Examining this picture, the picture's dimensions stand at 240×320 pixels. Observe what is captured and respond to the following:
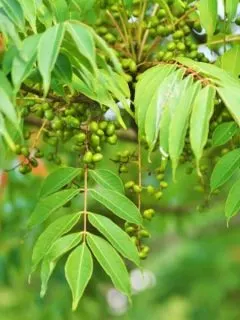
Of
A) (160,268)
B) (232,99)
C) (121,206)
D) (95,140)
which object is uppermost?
(232,99)

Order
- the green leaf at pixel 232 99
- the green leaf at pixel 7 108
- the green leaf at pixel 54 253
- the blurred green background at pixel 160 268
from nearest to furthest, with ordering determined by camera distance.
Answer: the green leaf at pixel 7 108
the green leaf at pixel 232 99
the green leaf at pixel 54 253
the blurred green background at pixel 160 268

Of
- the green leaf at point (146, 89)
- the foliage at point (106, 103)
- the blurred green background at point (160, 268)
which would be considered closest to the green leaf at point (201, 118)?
the foliage at point (106, 103)

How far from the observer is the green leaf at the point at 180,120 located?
2.13 meters

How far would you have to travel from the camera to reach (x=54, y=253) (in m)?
2.32

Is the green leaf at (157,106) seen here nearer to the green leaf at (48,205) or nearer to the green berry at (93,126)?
the green berry at (93,126)

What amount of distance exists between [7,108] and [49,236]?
1.81 ft

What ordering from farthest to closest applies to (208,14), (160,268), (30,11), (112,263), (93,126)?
(160,268) < (208,14) < (93,126) < (112,263) < (30,11)

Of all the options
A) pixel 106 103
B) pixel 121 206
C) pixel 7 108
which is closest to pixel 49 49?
pixel 7 108

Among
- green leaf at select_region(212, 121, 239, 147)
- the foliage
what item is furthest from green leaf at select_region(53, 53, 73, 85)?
green leaf at select_region(212, 121, 239, 147)

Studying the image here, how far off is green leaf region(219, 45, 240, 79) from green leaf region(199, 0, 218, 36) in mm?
87

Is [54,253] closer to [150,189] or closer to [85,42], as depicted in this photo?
[150,189]

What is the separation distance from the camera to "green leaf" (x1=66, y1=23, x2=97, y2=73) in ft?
6.46

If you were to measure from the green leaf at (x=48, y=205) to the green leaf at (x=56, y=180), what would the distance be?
48 mm

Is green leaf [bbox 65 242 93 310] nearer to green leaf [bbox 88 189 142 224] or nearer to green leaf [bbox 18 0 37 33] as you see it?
green leaf [bbox 88 189 142 224]
